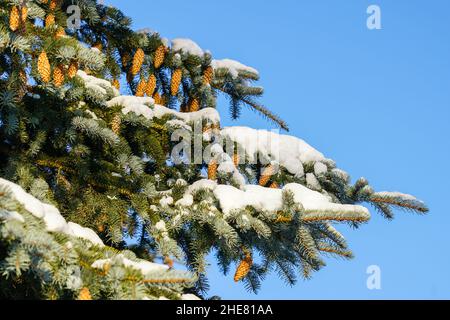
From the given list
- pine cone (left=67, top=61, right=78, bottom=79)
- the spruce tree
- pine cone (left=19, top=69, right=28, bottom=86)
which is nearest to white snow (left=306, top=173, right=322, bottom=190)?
the spruce tree

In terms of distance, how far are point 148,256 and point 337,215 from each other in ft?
5.76

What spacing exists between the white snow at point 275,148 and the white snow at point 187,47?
44.4 inches

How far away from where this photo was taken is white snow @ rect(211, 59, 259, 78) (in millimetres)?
7176

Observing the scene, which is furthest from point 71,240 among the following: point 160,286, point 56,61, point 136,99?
point 136,99

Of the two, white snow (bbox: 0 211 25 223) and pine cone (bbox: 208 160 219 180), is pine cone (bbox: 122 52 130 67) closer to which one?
pine cone (bbox: 208 160 219 180)

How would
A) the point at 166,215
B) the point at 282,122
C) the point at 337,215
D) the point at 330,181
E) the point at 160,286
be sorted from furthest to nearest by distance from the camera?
the point at 282,122, the point at 330,181, the point at 166,215, the point at 337,215, the point at 160,286

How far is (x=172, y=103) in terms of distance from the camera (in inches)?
286

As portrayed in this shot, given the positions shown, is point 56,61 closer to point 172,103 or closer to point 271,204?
point 271,204

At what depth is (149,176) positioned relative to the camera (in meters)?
5.40

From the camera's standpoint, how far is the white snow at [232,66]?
718 cm

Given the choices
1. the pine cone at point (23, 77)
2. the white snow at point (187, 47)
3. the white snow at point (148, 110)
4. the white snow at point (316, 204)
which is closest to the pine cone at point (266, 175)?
the white snow at point (148, 110)

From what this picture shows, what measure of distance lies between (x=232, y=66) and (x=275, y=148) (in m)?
1.22

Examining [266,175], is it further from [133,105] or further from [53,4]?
[53,4]
